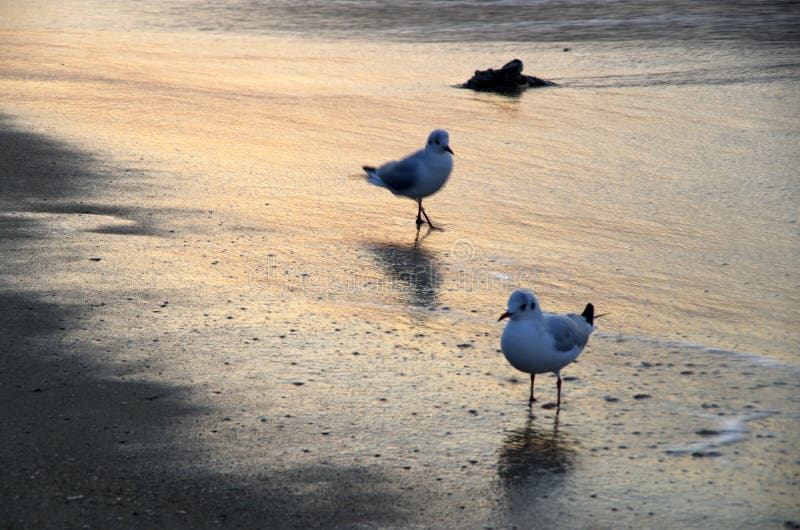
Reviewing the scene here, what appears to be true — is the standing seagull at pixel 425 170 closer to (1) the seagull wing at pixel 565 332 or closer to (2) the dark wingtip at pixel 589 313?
(2) the dark wingtip at pixel 589 313

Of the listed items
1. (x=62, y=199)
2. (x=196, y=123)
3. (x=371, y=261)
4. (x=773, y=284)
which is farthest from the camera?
(x=196, y=123)

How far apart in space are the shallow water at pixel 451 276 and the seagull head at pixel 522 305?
475mm

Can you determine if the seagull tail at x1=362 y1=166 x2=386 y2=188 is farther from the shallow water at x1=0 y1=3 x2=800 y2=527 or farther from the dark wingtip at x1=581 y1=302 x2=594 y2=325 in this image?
the dark wingtip at x1=581 y1=302 x2=594 y2=325

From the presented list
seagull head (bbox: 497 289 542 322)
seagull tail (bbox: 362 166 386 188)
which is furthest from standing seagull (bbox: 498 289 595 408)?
seagull tail (bbox: 362 166 386 188)

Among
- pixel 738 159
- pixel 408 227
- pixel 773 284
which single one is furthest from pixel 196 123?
pixel 773 284

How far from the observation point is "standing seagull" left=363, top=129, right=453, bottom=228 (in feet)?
26.2

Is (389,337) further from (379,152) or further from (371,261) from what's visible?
(379,152)

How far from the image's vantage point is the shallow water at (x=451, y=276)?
4.43m

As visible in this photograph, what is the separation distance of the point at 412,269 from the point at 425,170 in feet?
4.14

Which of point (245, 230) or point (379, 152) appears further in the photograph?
point (379, 152)

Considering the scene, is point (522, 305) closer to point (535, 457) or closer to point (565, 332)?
point (565, 332)

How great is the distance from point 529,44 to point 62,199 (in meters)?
10.7

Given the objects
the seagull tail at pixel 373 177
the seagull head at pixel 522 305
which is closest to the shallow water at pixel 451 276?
the seagull tail at pixel 373 177

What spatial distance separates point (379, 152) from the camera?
32.4 ft
